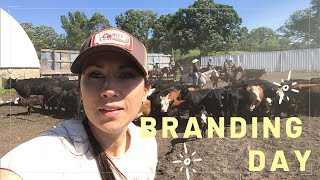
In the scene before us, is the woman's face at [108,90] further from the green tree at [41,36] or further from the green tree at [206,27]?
the green tree at [41,36]

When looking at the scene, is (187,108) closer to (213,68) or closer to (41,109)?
(213,68)

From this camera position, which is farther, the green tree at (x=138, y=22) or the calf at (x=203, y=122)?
the calf at (x=203, y=122)

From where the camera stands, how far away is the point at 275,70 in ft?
7.39

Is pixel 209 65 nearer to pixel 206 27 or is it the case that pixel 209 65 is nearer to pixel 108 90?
pixel 206 27

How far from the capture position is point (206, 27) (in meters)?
2.15

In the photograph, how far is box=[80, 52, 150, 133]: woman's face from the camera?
0.79 metres

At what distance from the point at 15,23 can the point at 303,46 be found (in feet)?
7.29

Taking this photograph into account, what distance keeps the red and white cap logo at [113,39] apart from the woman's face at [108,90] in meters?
0.03

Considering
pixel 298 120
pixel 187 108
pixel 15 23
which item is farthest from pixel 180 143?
pixel 15 23

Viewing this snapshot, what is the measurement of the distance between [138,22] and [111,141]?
131 centimetres

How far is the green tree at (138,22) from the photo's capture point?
1979 millimetres

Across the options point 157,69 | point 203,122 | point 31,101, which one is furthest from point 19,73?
point 31,101

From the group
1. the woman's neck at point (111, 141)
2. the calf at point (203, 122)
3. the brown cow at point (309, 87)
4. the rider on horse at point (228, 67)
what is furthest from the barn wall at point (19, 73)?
the brown cow at point (309, 87)

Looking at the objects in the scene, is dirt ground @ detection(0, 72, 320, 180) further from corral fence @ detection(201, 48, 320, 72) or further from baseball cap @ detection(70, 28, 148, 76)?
baseball cap @ detection(70, 28, 148, 76)
